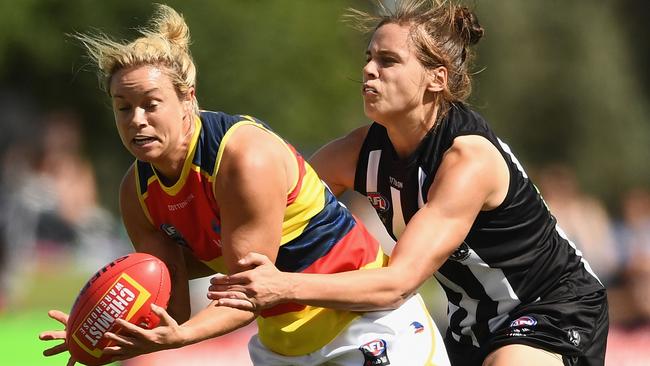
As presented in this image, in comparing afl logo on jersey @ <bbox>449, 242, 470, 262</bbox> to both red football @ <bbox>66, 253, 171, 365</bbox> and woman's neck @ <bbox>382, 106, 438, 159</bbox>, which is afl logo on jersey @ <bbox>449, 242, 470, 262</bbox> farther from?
red football @ <bbox>66, 253, 171, 365</bbox>

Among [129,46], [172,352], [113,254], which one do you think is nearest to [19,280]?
[113,254]

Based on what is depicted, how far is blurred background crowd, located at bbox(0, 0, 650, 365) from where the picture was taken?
1069 cm

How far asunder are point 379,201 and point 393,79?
0.63 metres

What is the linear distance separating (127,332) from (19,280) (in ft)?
27.9

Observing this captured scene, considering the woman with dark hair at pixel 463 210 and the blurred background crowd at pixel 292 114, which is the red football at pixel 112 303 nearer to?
the woman with dark hair at pixel 463 210

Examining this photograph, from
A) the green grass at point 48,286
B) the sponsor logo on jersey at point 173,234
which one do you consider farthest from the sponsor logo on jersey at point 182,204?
the green grass at point 48,286

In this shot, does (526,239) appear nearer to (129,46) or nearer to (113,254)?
(129,46)

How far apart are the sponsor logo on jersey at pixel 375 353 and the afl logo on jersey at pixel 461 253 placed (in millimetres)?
470

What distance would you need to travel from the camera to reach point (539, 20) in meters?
27.3

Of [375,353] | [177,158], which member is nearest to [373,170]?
[375,353]

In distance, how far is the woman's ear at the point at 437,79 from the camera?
4.89m

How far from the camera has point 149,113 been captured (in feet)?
14.9

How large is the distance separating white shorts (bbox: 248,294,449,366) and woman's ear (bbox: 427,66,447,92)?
905 millimetres

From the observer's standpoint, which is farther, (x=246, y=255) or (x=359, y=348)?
(x=359, y=348)
